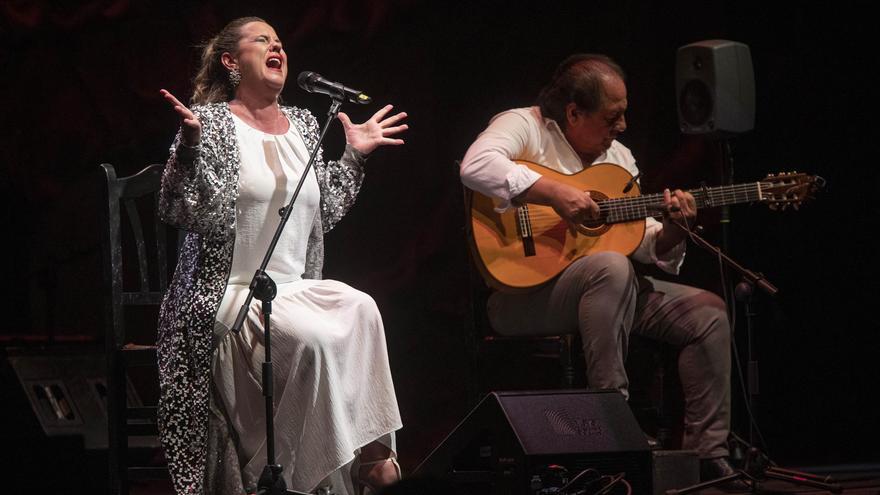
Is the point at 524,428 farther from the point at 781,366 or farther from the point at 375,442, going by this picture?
the point at 781,366

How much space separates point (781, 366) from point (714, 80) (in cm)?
144

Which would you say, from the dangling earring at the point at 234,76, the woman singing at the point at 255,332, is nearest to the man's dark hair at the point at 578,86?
the woman singing at the point at 255,332

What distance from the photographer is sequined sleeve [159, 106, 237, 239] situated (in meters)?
3.56

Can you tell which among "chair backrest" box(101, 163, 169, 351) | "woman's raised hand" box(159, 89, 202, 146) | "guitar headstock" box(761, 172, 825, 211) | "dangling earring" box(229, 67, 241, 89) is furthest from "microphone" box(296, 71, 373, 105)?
"guitar headstock" box(761, 172, 825, 211)

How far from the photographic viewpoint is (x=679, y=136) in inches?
208

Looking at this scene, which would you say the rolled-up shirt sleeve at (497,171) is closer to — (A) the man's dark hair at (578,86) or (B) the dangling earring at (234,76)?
(A) the man's dark hair at (578,86)

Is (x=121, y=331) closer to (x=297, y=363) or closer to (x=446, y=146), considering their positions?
(x=297, y=363)

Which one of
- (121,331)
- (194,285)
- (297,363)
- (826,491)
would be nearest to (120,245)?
(121,331)

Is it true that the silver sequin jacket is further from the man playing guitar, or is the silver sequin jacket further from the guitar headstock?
the guitar headstock

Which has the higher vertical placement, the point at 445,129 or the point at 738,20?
the point at 738,20

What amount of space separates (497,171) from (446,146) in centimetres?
117

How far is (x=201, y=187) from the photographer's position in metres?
3.59

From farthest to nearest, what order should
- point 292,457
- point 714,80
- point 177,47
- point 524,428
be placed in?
point 177,47, point 714,80, point 292,457, point 524,428

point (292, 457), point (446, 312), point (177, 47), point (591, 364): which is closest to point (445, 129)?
point (446, 312)
